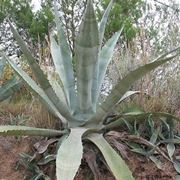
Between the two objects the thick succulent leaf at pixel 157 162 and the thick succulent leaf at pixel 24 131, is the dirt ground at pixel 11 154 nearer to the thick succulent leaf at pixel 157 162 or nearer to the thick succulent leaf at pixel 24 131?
the thick succulent leaf at pixel 24 131

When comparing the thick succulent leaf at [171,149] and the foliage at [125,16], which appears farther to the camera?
the foliage at [125,16]

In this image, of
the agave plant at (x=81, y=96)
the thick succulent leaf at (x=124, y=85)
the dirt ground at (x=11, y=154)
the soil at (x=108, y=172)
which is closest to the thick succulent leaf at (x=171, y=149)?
the soil at (x=108, y=172)

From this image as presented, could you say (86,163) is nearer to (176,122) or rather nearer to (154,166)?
(154,166)

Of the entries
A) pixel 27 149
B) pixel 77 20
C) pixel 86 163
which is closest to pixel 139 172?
pixel 86 163

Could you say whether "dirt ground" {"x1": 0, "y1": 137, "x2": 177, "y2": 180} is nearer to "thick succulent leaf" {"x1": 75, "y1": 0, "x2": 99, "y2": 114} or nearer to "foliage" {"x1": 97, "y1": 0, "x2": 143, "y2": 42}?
"thick succulent leaf" {"x1": 75, "y1": 0, "x2": 99, "y2": 114}

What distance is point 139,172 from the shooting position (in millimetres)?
3184

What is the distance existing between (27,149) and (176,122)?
110 cm

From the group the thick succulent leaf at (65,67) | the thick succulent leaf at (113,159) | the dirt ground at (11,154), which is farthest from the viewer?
the thick succulent leaf at (65,67)

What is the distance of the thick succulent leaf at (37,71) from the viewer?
120 inches

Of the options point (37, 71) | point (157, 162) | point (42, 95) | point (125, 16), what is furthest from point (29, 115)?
point (125, 16)

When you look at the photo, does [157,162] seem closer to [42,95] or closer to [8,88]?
[42,95]

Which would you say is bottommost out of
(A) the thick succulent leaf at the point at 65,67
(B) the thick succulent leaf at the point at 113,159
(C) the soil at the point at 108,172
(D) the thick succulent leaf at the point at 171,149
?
(C) the soil at the point at 108,172

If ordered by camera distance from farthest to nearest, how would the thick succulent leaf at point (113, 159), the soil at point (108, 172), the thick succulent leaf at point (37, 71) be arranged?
the soil at point (108, 172), the thick succulent leaf at point (37, 71), the thick succulent leaf at point (113, 159)

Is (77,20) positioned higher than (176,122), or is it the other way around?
(77,20)
